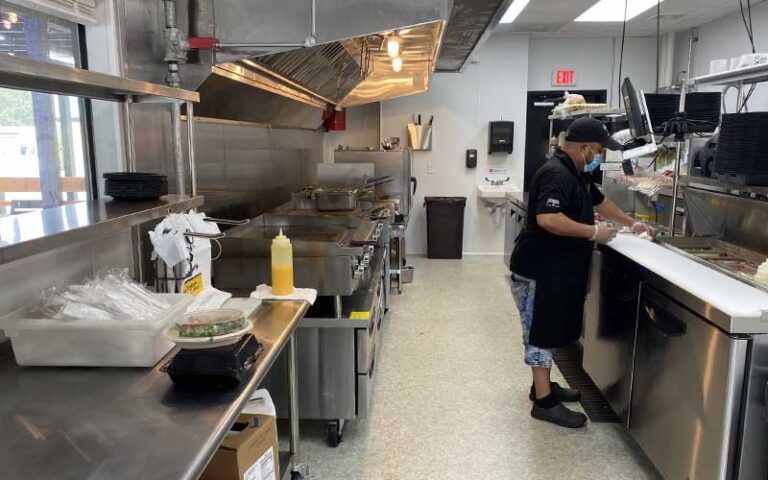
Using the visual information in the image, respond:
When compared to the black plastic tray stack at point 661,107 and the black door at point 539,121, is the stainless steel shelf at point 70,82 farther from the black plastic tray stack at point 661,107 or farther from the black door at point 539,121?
the black door at point 539,121

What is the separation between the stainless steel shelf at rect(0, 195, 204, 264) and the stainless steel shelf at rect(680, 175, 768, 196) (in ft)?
7.92

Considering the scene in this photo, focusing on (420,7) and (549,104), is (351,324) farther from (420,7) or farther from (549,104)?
(549,104)

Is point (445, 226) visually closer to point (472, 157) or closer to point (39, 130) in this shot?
point (472, 157)

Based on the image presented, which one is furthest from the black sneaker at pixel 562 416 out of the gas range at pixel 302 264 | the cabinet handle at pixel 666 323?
the gas range at pixel 302 264

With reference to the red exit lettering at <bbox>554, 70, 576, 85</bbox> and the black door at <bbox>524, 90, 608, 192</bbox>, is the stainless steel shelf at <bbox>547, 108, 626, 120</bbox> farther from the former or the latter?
the red exit lettering at <bbox>554, 70, 576, 85</bbox>

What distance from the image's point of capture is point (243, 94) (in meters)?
3.30

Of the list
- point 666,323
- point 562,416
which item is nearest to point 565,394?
point 562,416

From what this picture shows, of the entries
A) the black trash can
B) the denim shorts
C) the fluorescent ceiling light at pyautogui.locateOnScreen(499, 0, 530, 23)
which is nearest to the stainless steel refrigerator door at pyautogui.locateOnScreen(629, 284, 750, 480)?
the denim shorts

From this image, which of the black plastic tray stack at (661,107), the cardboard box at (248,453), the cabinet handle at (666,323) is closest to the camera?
the cardboard box at (248,453)

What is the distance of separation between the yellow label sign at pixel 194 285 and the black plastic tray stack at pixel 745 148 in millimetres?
2336

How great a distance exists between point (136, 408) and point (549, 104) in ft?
22.2

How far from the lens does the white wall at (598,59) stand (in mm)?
6895

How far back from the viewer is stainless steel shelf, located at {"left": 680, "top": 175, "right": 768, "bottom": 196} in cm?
250

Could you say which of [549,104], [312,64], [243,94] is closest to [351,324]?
[243,94]
